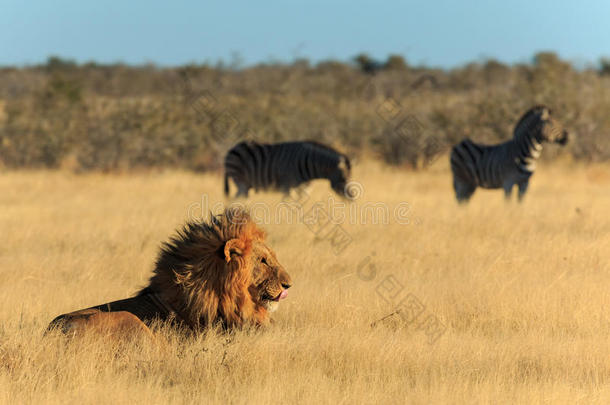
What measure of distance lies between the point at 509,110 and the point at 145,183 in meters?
10.7

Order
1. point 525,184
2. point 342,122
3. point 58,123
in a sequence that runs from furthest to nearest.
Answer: point 342,122
point 58,123
point 525,184

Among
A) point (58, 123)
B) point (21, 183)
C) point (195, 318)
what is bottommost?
point (195, 318)

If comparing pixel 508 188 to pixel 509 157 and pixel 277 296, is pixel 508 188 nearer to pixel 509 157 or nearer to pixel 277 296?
pixel 509 157

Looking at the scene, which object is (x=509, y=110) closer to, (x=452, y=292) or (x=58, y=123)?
(x=58, y=123)

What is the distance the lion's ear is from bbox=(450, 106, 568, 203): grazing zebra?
8383 mm

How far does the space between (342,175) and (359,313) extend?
20.3ft

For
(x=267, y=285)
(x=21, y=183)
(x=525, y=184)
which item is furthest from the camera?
(x=21, y=183)

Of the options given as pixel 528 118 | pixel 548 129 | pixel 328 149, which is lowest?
pixel 328 149

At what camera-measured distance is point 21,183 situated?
14.8 metres

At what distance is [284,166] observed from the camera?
502 inches

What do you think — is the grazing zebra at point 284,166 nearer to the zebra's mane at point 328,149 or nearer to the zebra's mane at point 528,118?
the zebra's mane at point 328,149

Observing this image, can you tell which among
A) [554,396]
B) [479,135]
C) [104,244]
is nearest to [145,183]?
[104,244]

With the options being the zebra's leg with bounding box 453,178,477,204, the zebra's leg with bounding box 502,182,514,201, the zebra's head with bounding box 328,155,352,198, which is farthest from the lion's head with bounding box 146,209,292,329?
the zebra's leg with bounding box 453,178,477,204

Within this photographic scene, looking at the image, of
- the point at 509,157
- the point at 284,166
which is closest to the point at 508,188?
the point at 509,157
